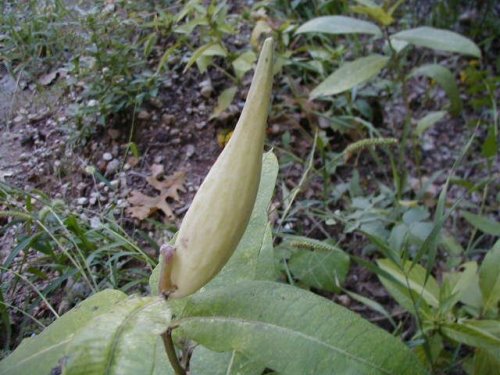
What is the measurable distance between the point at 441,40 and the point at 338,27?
14.0 inches

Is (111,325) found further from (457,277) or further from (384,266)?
(457,277)

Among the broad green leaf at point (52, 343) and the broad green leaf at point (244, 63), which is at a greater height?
the broad green leaf at point (52, 343)

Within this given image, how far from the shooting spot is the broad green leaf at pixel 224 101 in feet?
6.64

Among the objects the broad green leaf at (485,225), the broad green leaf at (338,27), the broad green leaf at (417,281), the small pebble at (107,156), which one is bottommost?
the broad green leaf at (417,281)

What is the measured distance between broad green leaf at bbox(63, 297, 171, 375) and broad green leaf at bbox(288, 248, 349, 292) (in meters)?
0.97

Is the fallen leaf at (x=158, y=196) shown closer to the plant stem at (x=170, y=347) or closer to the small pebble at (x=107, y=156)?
the small pebble at (x=107, y=156)

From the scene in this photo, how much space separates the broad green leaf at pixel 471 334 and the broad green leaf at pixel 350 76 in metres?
0.86

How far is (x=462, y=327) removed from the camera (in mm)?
1227

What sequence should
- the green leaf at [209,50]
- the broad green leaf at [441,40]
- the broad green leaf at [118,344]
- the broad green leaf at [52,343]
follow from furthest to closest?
the green leaf at [209,50] < the broad green leaf at [441,40] < the broad green leaf at [52,343] < the broad green leaf at [118,344]

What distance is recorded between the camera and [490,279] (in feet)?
4.54

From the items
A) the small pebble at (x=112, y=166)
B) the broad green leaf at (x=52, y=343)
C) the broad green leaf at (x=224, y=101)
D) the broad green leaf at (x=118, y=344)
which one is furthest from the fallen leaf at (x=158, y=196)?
the broad green leaf at (x=118, y=344)

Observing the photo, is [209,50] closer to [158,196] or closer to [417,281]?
[158,196]

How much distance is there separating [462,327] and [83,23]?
4.23 feet

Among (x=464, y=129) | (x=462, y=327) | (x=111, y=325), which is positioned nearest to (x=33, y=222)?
(x=111, y=325)
